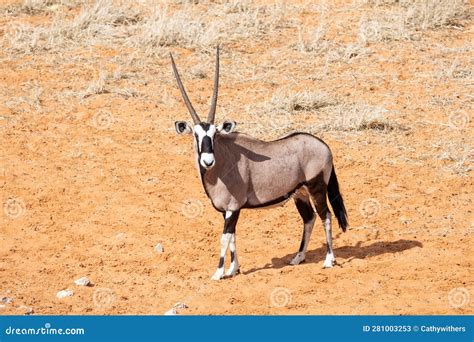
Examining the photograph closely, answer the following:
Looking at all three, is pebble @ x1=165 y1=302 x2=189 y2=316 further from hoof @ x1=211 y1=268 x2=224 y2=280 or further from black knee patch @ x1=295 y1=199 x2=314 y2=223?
black knee patch @ x1=295 y1=199 x2=314 y2=223

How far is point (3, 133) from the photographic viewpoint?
580 inches

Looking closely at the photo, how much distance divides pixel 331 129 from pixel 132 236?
14.6 feet

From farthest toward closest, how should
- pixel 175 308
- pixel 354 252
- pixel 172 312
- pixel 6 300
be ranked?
pixel 354 252 → pixel 6 300 → pixel 175 308 → pixel 172 312

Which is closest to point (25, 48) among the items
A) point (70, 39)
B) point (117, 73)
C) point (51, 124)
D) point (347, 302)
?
point (70, 39)

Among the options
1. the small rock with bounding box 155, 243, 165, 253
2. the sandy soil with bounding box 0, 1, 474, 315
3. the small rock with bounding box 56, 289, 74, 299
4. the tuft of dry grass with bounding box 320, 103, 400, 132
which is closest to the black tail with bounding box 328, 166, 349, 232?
the sandy soil with bounding box 0, 1, 474, 315

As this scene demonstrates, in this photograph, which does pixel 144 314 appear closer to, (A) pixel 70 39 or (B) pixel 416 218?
(B) pixel 416 218
